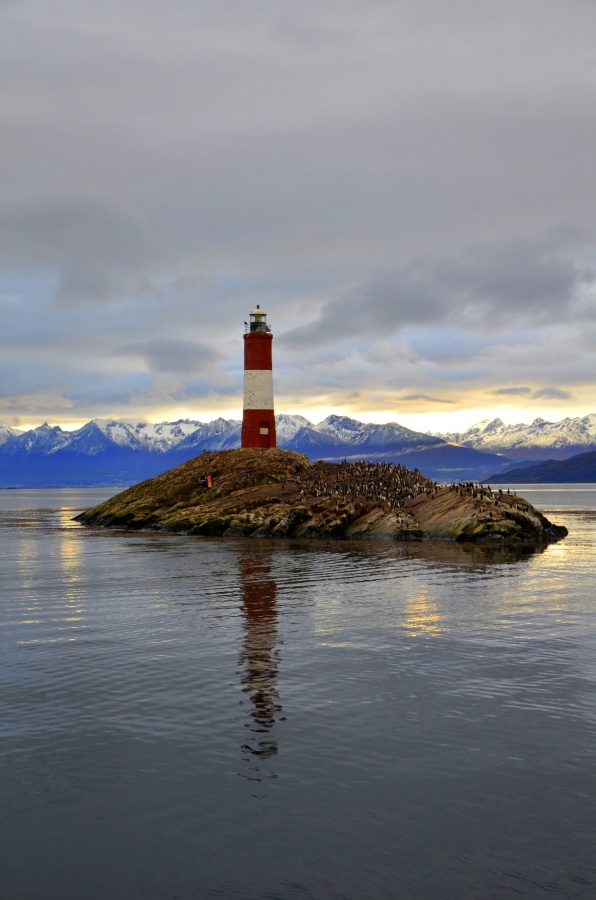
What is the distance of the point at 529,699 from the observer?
18.8 m

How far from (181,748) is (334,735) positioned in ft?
10.2

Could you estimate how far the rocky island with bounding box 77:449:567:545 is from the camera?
6444 cm

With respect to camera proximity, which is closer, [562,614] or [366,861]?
[366,861]

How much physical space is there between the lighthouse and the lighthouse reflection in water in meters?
49.8

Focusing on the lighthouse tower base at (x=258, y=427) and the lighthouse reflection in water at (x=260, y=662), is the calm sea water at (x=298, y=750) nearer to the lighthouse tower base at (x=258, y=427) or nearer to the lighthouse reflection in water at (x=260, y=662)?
the lighthouse reflection in water at (x=260, y=662)

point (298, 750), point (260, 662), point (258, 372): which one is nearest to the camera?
point (298, 750)

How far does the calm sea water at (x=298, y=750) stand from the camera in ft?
36.8

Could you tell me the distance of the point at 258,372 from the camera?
3531 inches

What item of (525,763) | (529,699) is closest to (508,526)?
(529,699)

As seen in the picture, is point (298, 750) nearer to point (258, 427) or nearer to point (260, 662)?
point (260, 662)

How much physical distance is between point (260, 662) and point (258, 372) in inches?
2699

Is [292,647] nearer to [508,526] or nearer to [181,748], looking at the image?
[181,748]

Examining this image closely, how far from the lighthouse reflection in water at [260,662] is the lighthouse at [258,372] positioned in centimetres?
4978

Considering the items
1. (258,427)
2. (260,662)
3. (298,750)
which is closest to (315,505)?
(258,427)
